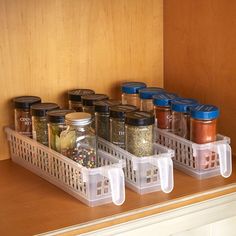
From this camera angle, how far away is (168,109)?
60.4 inches

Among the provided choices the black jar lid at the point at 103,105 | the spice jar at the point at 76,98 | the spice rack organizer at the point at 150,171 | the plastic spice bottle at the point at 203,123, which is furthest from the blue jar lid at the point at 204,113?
the spice jar at the point at 76,98

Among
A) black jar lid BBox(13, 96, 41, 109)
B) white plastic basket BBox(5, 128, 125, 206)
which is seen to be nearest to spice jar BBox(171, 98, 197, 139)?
white plastic basket BBox(5, 128, 125, 206)

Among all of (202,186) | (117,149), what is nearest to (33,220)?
(117,149)

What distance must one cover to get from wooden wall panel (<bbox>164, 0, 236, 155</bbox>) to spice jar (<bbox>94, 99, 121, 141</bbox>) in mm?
294

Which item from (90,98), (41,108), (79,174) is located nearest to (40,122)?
(41,108)

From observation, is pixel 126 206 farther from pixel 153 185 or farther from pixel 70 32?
pixel 70 32

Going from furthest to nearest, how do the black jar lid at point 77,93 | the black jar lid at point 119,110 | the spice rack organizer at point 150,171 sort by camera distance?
the black jar lid at point 77,93 → the black jar lid at point 119,110 → the spice rack organizer at point 150,171

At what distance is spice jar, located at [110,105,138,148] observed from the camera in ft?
4.69

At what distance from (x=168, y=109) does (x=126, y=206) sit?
0.36m

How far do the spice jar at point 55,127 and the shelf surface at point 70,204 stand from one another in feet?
0.33

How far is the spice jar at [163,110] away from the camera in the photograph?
1.53 metres

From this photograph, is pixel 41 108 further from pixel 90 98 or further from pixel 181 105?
pixel 181 105

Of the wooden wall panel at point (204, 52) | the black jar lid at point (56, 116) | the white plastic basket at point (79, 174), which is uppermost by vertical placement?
the wooden wall panel at point (204, 52)

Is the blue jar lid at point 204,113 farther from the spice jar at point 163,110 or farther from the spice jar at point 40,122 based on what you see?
the spice jar at point 40,122
